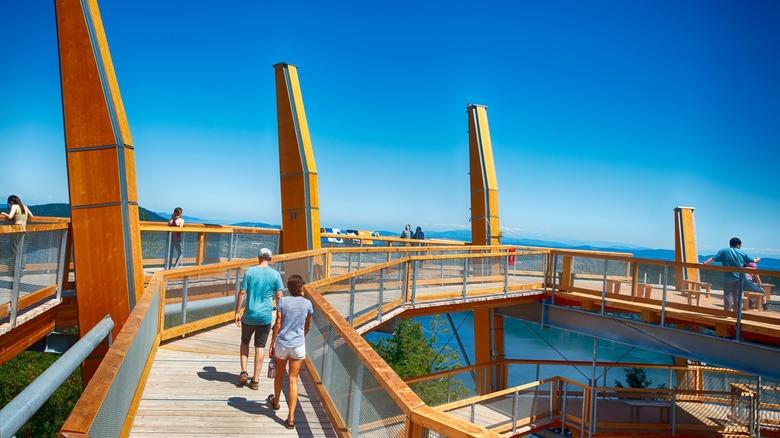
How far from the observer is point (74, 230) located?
1195 centimetres

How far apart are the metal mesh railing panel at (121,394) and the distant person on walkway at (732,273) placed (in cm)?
1236

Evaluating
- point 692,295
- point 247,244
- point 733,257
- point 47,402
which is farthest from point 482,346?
point 47,402

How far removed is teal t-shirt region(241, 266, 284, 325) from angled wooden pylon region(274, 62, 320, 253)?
1120cm

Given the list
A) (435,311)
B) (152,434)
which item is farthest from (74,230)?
(435,311)

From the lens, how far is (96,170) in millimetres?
11930

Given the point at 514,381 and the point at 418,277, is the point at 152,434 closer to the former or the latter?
the point at 418,277

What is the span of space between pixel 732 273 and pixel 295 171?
12634 mm

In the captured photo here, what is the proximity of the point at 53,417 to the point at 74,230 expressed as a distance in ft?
126

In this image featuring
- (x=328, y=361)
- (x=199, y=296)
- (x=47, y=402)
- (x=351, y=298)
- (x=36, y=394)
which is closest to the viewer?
(x=36, y=394)

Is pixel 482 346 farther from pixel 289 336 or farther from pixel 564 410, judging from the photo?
pixel 289 336

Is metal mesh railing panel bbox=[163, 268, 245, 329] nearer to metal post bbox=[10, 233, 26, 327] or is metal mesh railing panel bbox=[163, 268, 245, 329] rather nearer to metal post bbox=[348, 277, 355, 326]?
metal post bbox=[10, 233, 26, 327]

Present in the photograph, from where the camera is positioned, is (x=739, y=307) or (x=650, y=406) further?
(x=650, y=406)

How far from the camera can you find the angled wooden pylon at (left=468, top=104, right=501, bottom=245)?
2508 centimetres

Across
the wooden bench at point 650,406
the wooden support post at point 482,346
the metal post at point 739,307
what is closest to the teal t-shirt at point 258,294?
the metal post at point 739,307
